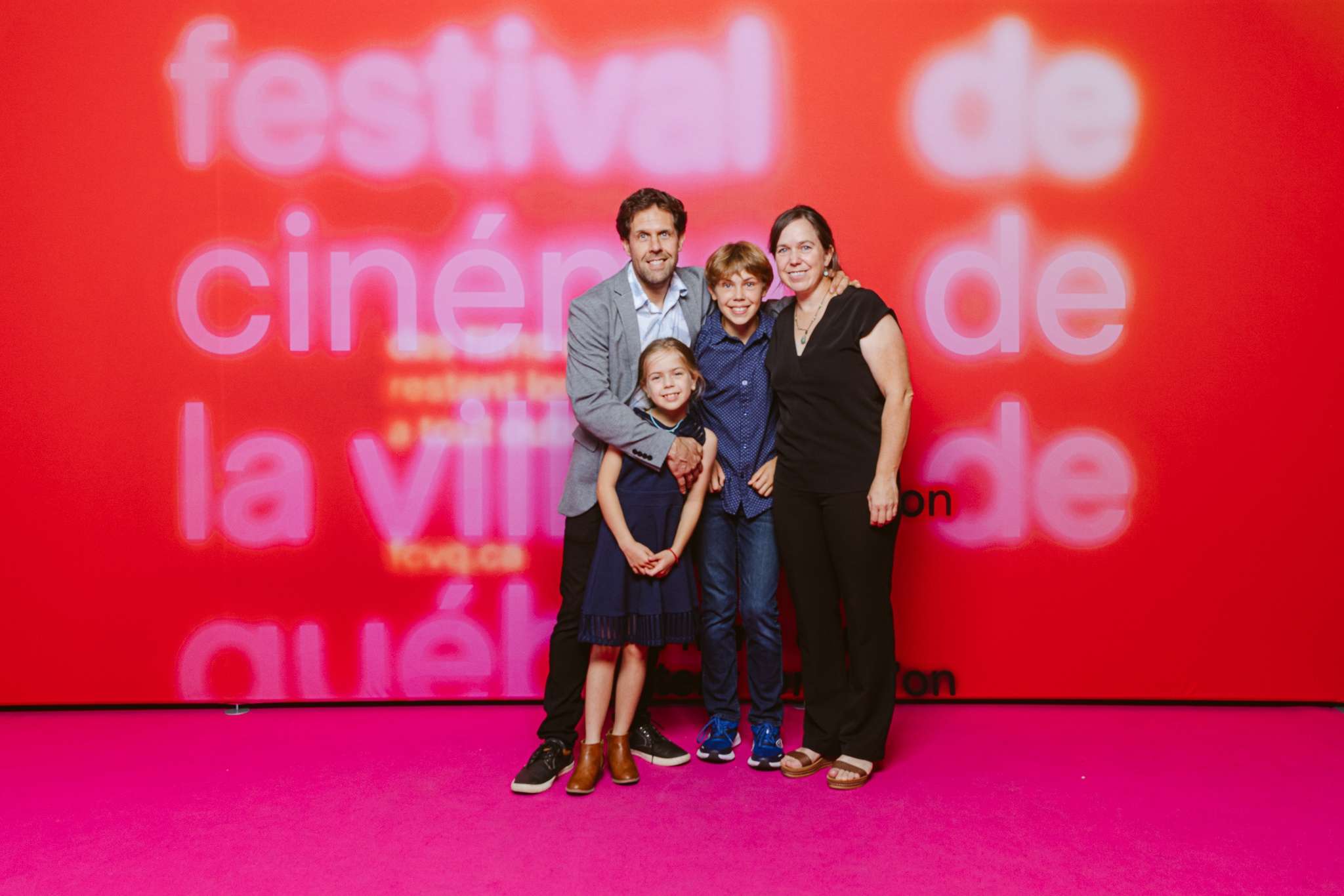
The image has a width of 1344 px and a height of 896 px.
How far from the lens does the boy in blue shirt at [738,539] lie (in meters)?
2.74

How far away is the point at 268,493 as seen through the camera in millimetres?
3299

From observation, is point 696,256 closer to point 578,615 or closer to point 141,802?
point 578,615

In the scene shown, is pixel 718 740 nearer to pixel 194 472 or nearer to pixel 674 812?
pixel 674 812

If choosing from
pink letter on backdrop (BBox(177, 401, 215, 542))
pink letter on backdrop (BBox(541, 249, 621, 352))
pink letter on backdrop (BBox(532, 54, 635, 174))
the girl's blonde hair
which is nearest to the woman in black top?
the girl's blonde hair

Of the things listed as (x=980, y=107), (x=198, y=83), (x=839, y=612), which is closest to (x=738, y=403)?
(x=839, y=612)

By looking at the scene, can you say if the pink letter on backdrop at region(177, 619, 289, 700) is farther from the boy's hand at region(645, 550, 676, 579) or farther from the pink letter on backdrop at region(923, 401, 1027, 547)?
the pink letter on backdrop at region(923, 401, 1027, 547)

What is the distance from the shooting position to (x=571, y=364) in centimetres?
269

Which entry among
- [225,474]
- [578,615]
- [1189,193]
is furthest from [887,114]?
[225,474]

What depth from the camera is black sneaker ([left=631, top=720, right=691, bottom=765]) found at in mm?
2721

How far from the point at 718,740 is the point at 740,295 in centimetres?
132

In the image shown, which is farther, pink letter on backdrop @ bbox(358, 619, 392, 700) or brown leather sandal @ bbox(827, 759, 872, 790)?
pink letter on backdrop @ bbox(358, 619, 392, 700)

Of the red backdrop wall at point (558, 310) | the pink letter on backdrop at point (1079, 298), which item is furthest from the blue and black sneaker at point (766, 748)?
the pink letter on backdrop at point (1079, 298)

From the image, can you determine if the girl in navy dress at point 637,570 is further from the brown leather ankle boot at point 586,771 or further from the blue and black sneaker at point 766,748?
the blue and black sneaker at point 766,748

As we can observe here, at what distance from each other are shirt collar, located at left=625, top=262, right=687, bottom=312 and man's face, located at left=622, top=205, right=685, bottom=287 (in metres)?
0.05
